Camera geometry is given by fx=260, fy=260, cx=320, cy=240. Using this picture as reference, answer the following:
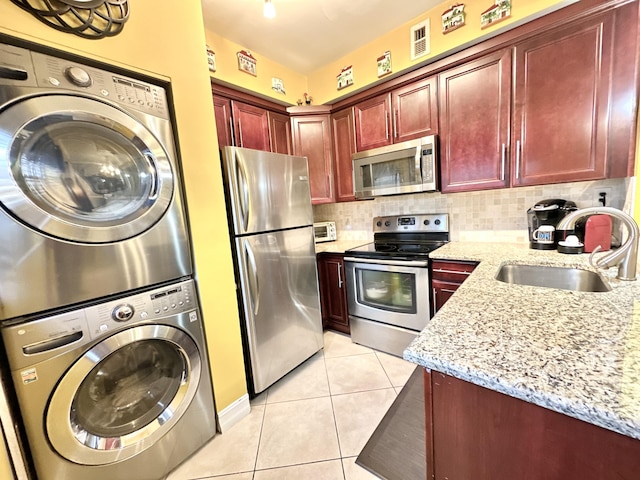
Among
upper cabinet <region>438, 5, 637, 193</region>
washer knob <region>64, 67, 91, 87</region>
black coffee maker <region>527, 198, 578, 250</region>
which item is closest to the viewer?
washer knob <region>64, 67, 91, 87</region>

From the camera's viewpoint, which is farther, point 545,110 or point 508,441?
point 545,110

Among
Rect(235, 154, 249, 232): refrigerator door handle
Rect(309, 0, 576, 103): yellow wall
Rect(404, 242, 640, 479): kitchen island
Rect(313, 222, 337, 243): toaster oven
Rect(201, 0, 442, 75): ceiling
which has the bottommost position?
Rect(404, 242, 640, 479): kitchen island

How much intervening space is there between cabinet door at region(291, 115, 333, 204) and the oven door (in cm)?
81

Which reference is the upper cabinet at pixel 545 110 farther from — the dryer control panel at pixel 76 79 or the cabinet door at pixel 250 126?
the dryer control panel at pixel 76 79

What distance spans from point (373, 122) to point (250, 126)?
110cm

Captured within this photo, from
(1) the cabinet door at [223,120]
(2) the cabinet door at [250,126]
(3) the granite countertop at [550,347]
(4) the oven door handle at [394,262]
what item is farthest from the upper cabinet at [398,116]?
A: (3) the granite countertop at [550,347]

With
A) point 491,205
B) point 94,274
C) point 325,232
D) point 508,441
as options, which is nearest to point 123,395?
point 94,274

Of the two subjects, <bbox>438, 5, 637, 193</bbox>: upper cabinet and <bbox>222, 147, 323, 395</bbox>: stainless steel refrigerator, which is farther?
<bbox>222, 147, 323, 395</bbox>: stainless steel refrigerator

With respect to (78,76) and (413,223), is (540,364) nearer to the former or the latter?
(78,76)

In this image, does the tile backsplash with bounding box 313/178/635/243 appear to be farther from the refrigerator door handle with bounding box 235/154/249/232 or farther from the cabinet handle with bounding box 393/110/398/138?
the refrigerator door handle with bounding box 235/154/249/232

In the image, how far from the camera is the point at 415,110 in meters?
2.15

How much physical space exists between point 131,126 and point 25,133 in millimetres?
326

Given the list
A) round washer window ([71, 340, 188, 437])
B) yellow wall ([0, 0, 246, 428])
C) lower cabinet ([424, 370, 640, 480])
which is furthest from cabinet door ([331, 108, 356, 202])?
lower cabinet ([424, 370, 640, 480])

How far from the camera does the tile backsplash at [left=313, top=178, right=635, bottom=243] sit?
5.87 feet
